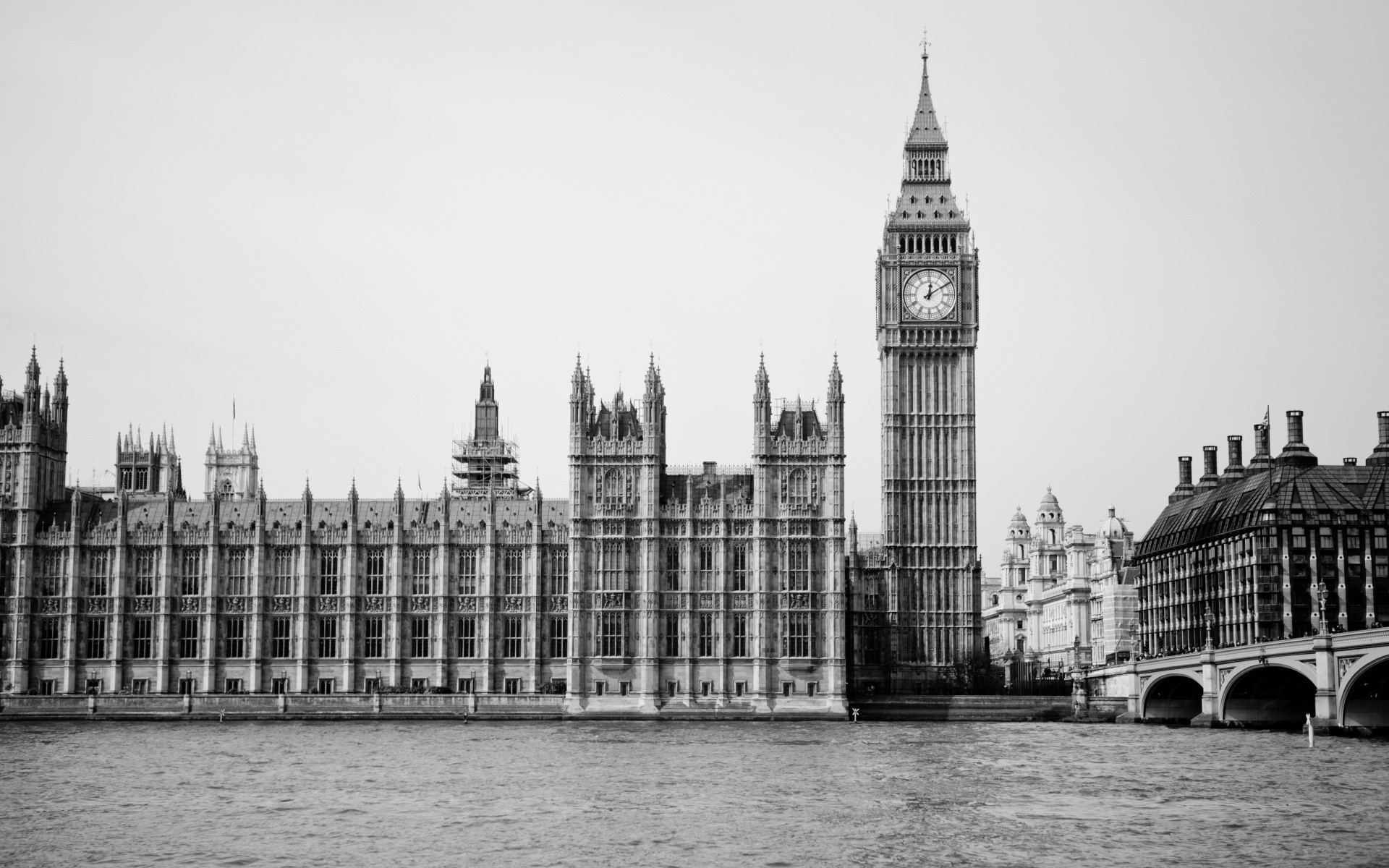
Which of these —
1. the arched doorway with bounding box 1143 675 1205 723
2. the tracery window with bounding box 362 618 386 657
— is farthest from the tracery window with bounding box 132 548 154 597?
the arched doorway with bounding box 1143 675 1205 723

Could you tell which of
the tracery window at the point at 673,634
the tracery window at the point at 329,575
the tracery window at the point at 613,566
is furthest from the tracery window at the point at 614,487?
the tracery window at the point at 329,575

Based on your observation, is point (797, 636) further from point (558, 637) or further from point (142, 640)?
point (142, 640)

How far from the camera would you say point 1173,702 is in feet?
446

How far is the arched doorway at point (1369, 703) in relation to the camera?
103875mm

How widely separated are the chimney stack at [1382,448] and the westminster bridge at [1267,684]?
23231 millimetres

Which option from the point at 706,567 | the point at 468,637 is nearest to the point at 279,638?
the point at 468,637

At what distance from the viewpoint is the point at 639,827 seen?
65.2 meters

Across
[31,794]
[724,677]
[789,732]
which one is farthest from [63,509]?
[31,794]

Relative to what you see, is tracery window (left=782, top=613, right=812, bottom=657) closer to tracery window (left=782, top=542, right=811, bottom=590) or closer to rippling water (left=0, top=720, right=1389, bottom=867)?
tracery window (left=782, top=542, right=811, bottom=590)

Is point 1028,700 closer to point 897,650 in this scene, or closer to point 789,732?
point 897,650

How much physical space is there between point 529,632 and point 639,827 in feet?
234

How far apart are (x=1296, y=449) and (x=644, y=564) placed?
1969 inches

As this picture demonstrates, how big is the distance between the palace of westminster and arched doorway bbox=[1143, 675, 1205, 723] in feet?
21.5

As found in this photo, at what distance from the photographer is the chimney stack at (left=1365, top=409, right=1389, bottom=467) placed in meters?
141
